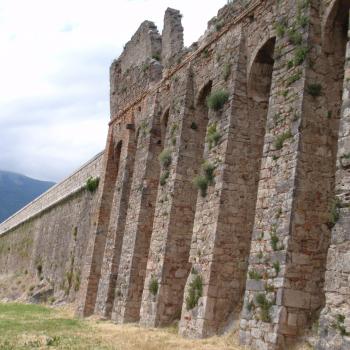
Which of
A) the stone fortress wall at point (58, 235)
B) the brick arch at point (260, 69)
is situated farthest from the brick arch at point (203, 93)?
the stone fortress wall at point (58, 235)

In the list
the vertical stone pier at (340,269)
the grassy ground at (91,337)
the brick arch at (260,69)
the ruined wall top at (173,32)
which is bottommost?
the grassy ground at (91,337)

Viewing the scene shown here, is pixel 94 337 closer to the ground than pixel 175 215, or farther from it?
closer to the ground

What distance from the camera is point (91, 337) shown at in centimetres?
1325

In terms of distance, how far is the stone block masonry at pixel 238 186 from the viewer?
1026 centimetres

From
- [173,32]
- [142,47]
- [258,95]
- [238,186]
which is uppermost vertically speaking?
[142,47]

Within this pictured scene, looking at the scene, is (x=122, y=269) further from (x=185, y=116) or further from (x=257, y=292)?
(x=257, y=292)

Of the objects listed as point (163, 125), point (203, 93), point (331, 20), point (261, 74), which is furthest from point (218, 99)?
point (163, 125)

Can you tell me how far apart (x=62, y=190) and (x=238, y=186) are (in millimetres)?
20866

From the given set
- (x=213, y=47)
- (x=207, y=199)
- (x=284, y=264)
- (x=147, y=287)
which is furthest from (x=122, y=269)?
(x=284, y=264)

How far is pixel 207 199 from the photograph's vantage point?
13805mm

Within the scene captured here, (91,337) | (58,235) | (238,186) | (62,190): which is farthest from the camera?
(62,190)

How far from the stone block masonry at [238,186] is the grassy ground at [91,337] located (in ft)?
1.93

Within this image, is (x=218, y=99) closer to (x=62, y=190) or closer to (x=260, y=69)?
(x=260, y=69)

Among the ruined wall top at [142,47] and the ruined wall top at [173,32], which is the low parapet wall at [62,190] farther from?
the ruined wall top at [173,32]
